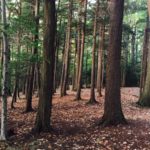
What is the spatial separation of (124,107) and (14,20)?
8.60 metres

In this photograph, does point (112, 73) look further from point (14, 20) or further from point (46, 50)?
point (14, 20)

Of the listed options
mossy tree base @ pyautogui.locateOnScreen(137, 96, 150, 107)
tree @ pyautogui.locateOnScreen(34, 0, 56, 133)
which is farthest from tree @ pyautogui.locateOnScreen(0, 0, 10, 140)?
mossy tree base @ pyautogui.locateOnScreen(137, 96, 150, 107)

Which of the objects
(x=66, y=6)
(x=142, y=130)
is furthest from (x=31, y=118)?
(x=66, y=6)

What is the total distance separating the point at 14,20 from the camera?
1245 cm

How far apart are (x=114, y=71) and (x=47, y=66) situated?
2709mm

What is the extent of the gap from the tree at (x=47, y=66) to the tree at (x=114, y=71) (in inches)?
87.7

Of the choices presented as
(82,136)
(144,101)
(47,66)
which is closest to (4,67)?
(47,66)

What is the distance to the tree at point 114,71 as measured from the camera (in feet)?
41.9

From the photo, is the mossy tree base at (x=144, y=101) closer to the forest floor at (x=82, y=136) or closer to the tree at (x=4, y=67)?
the forest floor at (x=82, y=136)

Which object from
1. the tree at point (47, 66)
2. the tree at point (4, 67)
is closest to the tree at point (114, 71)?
the tree at point (47, 66)

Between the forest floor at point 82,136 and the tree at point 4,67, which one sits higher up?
the tree at point 4,67

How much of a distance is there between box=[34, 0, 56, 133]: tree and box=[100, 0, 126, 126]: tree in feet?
7.31

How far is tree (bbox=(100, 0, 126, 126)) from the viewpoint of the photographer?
1278 cm

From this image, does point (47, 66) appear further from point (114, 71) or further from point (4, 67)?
point (114, 71)
